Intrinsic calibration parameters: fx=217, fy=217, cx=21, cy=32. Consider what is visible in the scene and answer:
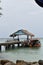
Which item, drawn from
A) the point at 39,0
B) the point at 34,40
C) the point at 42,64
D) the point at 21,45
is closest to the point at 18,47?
the point at 21,45

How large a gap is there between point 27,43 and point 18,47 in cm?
303

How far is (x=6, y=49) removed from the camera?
5197 cm

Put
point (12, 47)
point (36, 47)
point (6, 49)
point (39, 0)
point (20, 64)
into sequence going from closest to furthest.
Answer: point (39, 0) < point (20, 64) < point (6, 49) < point (12, 47) < point (36, 47)

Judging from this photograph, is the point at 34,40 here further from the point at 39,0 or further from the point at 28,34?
the point at 39,0

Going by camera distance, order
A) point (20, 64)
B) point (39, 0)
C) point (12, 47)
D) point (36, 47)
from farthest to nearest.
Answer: point (36, 47)
point (12, 47)
point (20, 64)
point (39, 0)

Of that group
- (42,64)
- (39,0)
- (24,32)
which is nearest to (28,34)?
(24,32)

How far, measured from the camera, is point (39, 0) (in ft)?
13.7

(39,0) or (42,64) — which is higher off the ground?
(39,0)

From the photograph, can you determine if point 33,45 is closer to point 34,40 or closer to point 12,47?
point 34,40

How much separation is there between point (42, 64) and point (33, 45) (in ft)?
156

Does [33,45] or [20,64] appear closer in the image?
[20,64]

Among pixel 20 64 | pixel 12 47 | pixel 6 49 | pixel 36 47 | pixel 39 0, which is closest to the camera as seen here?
pixel 39 0

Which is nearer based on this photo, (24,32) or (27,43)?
(24,32)

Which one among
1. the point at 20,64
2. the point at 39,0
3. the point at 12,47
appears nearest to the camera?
the point at 39,0
